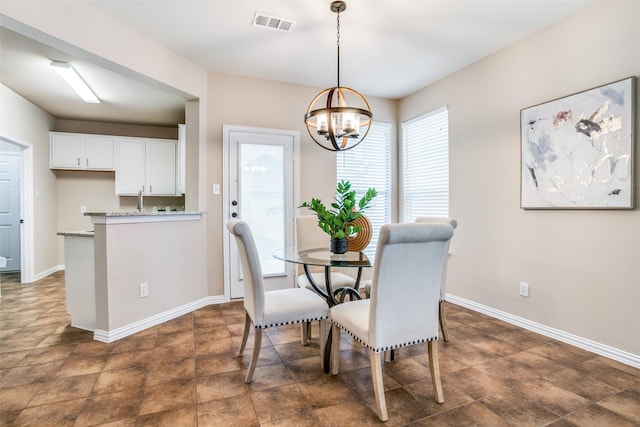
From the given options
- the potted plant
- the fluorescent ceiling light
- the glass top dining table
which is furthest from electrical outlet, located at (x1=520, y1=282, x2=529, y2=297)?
the fluorescent ceiling light

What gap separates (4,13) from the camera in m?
1.87

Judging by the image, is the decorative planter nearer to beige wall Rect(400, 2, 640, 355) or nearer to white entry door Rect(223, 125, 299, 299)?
white entry door Rect(223, 125, 299, 299)

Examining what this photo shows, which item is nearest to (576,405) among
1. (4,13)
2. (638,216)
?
(638,216)

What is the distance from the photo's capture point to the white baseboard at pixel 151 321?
2.56m

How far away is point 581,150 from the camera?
7.97 ft

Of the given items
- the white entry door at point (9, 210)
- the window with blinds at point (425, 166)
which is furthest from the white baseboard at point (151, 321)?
the white entry door at point (9, 210)

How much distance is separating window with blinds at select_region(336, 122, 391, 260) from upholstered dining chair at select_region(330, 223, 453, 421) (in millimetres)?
2665

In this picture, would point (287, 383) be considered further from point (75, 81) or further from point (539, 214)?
point (75, 81)

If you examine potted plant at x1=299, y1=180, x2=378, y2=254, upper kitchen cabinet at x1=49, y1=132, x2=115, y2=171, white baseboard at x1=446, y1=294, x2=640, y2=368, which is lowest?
white baseboard at x1=446, y1=294, x2=640, y2=368

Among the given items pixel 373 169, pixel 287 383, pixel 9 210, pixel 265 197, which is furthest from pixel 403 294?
pixel 9 210

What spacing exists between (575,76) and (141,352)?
3.94 metres

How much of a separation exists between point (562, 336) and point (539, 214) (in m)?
1.01

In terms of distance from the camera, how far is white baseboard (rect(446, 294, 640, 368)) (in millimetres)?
2201

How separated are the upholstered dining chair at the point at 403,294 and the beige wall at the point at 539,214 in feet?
5.08
